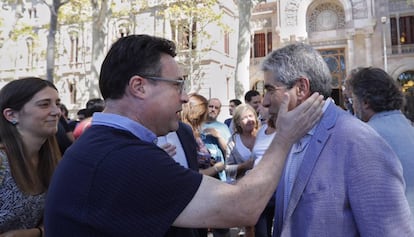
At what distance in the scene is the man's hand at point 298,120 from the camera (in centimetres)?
142

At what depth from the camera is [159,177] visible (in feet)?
3.84

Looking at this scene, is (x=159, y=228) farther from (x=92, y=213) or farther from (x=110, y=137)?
(x=110, y=137)

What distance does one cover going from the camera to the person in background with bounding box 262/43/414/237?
1.56 meters

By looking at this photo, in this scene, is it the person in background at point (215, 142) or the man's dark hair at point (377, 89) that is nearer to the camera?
the man's dark hair at point (377, 89)

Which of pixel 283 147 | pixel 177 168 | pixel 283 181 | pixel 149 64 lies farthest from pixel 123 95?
pixel 283 181

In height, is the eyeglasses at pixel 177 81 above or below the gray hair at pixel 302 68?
below

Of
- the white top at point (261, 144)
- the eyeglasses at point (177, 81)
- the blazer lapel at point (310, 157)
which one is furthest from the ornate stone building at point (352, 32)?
the eyeglasses at point (177, 81)

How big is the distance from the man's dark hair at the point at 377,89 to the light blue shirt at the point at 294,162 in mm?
1014

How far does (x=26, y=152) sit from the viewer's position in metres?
2.40

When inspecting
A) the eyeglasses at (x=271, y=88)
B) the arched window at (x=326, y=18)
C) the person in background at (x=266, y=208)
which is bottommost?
the person in background at (x=266, y=208)

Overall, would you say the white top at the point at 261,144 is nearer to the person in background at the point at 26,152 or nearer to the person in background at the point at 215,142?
the person in background at the point at 215,142

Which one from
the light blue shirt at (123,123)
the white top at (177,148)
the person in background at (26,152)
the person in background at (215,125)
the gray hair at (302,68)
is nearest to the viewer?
the light blue shirt at (123,123)

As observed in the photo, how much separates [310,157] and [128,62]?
3.28ft

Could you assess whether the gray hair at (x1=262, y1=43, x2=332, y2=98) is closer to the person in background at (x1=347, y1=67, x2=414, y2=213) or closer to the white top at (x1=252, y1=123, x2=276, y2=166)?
the person in background at (x1=347, y1=67, x2=414, y2=213)
